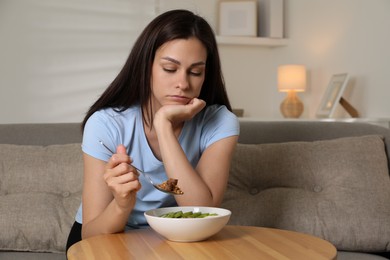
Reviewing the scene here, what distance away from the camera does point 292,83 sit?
4.44m

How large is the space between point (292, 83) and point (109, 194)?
3.06 metres

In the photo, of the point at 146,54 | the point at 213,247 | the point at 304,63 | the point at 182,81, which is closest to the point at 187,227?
the point at 213,247

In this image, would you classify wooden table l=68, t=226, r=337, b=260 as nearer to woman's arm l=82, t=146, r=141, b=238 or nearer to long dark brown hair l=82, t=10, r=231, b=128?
woman's arm l=82, t=146, r=141, b=238

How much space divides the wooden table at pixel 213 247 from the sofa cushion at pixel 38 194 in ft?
2.24

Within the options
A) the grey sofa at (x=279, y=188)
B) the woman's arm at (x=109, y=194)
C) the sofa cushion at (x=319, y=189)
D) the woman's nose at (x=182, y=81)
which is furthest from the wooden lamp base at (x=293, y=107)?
the woman's arm at (x=109, y=194)

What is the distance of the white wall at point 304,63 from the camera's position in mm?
3957

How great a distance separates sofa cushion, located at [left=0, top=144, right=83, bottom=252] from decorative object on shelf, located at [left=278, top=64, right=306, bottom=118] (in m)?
2.51

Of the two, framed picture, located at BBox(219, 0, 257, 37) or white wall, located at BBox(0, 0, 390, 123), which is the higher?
framed picture, located at BBox(219, 0, 257, 37)

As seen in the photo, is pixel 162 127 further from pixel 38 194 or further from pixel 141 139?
pixel 38 194

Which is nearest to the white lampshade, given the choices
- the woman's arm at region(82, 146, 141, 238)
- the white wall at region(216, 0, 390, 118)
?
the white wall at region(216, 0, 390, 118)

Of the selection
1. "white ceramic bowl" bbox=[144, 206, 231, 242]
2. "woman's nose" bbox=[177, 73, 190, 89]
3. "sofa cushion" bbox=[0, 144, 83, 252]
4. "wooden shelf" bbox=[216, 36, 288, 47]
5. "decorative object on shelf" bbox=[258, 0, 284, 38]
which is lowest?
"sofa cushion" bbox=[0, 144, 83, 252]

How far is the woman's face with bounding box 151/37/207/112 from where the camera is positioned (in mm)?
1625

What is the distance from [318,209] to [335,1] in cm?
278

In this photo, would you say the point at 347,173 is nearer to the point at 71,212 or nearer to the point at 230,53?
the point at 71,212
